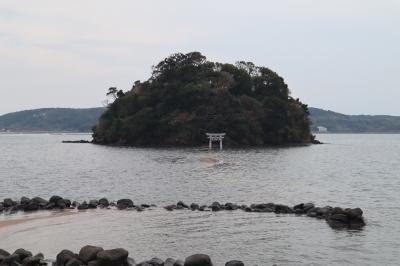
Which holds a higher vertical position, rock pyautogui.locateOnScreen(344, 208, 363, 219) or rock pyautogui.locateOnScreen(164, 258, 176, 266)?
rock pyautogui.locateOnScreen(344, 208, 363, 219)

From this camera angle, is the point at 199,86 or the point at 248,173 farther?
the point at 199,86

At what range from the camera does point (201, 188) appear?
153ft

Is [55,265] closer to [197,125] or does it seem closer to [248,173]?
[248,173]

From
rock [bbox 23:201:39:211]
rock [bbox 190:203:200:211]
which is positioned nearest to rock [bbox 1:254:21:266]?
rock [bbox 23:201:39:211]

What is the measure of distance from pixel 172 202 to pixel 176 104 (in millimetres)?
98068

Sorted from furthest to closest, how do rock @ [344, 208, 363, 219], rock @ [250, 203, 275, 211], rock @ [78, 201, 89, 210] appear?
rock @ [78, 201, 89, 210]
rock @ [250, 203, 275, 211]
rock @ [344, 208, 363, 219]

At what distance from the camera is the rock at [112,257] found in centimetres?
1880

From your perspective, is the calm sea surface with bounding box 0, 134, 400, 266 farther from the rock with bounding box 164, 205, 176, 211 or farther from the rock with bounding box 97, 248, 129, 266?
the rock with bounding box 97, 248, 129, 266

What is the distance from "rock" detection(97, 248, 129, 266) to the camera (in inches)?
740

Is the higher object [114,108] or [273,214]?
[114,108]

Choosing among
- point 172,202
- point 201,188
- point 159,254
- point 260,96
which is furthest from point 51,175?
point 260,96

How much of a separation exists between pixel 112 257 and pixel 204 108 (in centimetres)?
11033

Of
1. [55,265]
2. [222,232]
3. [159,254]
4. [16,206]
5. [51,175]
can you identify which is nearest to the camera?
[55,265]

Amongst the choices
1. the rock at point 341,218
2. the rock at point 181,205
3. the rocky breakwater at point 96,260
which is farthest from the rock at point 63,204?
the rock at point 341,218
